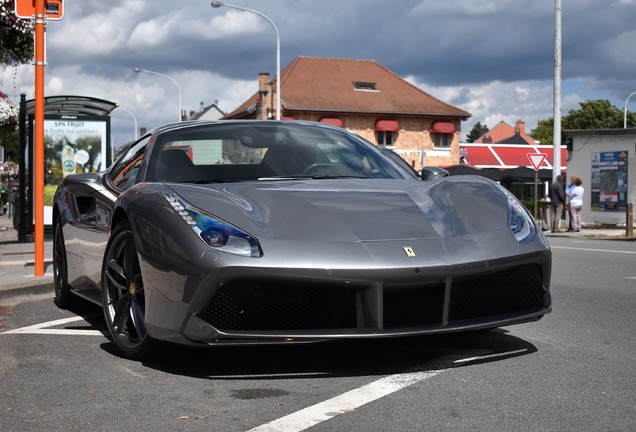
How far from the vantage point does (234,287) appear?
4152 millimetres

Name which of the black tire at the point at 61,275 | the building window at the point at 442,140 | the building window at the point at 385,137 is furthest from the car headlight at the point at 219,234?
the building window at the point at 442,140

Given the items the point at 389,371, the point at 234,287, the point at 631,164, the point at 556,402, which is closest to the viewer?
the point at 556,402

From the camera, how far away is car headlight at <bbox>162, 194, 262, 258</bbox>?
416 cm

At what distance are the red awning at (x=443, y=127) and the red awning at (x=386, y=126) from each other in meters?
3.22

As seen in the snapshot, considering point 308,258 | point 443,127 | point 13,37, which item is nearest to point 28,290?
point 308,258

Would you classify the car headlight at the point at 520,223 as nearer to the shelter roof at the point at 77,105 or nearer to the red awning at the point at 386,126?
the shelter roof at the point at 77,105

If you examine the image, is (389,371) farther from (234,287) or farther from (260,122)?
(260,122)

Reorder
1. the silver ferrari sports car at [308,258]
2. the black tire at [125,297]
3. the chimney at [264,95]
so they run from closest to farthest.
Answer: the silver ferrari sports car at [308,258] < the black tire at [125,297] < the chimney at [264,95]

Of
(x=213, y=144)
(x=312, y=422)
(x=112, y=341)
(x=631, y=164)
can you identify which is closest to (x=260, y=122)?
(x=213, y=144)

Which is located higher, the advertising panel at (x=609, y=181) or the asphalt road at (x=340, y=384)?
the advertising panel at (x=609, y=181)

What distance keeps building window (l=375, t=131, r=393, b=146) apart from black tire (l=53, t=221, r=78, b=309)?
189 feet

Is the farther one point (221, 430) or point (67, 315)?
point (67, 315)

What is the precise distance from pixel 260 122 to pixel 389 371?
2177 millimetres

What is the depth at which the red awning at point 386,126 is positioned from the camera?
212ft
